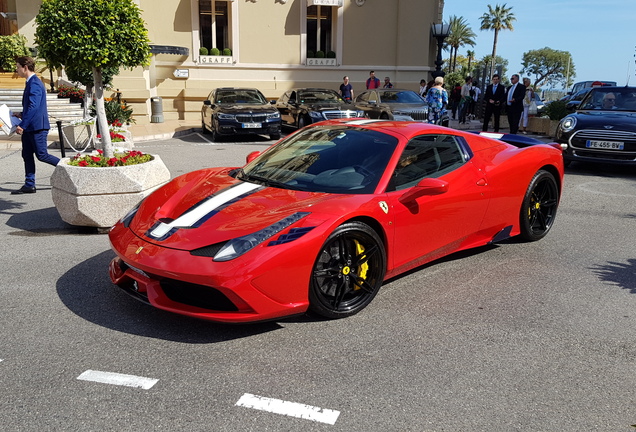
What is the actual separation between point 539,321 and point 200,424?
250 cm

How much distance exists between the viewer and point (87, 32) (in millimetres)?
6418

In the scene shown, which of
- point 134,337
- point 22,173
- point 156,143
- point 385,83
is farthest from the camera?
point 385,83

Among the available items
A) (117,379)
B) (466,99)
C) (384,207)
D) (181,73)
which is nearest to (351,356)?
(384,207)

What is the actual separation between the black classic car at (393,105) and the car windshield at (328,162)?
11.1 m

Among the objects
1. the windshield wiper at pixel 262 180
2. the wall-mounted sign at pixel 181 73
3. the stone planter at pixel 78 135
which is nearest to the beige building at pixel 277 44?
the wall-mounted sign at pixel 181 73

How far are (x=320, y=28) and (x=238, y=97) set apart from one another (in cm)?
901

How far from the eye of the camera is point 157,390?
10.4 ft

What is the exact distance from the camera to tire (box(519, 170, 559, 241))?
573 centimetres

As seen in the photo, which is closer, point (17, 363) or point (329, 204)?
point (17, 363)

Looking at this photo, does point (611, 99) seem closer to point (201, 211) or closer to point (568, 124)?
point (568, 124)

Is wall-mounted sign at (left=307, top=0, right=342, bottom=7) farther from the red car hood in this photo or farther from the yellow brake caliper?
the yellow brake caliper

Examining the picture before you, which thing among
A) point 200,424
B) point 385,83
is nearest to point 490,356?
point 200,424

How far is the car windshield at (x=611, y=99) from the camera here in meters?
11.1

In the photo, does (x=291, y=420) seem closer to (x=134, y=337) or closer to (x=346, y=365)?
(x=346, y=365)
